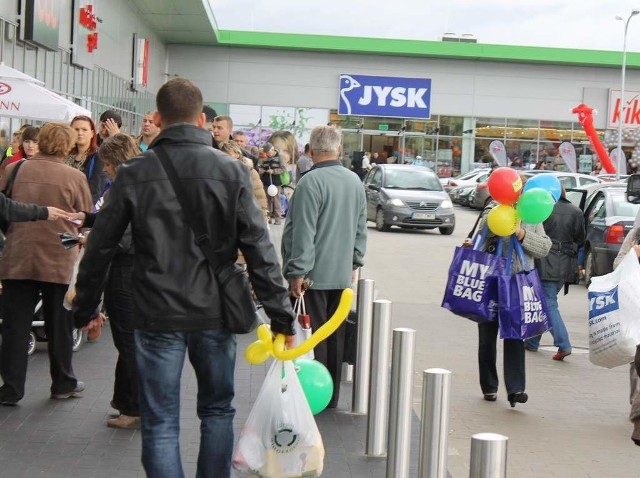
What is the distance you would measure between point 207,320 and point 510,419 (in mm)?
3905

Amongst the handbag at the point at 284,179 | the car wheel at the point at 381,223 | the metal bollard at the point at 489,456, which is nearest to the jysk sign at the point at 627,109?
the car wheel at the point at 381,223

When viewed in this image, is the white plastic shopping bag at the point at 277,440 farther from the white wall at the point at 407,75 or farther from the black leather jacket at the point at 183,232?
the white wall at the point at 407,75

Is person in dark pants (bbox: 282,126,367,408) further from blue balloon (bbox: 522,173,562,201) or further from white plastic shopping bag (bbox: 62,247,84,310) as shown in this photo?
blue balloon (bbox: 522,173,562,201)

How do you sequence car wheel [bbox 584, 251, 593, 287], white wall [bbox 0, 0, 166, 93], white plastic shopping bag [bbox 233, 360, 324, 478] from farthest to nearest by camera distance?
white wall [bbox 0, 0, 166, 93], car wheel [bbox 584, 251, 593, 287], white plastic shopping bag [bbox 233, 360, 324, 478]

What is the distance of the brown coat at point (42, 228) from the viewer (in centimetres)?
712

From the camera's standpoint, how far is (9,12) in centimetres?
1758

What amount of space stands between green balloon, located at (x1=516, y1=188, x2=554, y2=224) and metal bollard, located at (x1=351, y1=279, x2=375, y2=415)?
48.3 inches

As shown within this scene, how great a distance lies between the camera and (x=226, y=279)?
4.60 m

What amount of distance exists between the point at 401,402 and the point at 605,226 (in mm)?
10725

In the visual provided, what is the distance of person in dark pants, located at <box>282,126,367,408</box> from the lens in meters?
7.05

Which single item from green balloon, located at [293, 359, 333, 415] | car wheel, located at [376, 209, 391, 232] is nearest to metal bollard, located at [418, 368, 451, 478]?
green balloon, located at [293, 359, 333, 415]

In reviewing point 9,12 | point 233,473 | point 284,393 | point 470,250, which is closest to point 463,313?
point 470,250

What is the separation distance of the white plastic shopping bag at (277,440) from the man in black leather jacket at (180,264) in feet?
0.78

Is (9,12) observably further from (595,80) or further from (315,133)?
(595,80)
